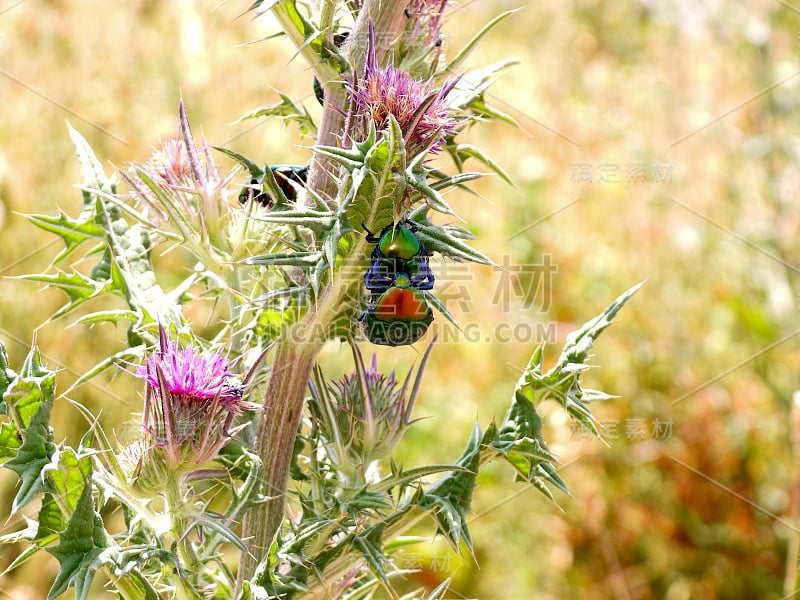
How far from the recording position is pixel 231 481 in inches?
58.1

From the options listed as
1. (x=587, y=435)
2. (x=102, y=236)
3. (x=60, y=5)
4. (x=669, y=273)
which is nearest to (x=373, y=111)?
(x=102, y=236)

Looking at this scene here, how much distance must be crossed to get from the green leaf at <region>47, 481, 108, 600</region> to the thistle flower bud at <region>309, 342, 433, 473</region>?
18.2 inches

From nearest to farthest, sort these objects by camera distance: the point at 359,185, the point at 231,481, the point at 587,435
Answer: the point at 359,185
the point at 231,481
the point at 587,435

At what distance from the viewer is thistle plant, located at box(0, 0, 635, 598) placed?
1.34 m

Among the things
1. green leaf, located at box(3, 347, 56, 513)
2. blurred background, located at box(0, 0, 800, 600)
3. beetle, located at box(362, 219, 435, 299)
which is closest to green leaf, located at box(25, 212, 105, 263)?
green leaf, located at box(3, 347, 56, 513)

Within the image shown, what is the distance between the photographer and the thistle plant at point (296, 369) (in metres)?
1.34

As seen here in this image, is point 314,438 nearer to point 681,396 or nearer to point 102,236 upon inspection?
point 102,236

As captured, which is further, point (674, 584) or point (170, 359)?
point (674, 584)

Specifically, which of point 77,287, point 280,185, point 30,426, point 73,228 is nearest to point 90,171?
point 73,228

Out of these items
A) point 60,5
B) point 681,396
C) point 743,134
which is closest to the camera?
point 681,396

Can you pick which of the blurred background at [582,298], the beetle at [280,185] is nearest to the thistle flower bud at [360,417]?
the beetle at [280,185]

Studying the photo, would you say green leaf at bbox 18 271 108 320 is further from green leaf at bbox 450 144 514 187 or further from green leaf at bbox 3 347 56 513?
green leaf at bbox 450 144 514 187

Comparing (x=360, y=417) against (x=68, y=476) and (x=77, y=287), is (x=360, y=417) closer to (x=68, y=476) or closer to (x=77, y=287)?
(x=68, y=476)

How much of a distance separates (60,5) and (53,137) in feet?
3.13
